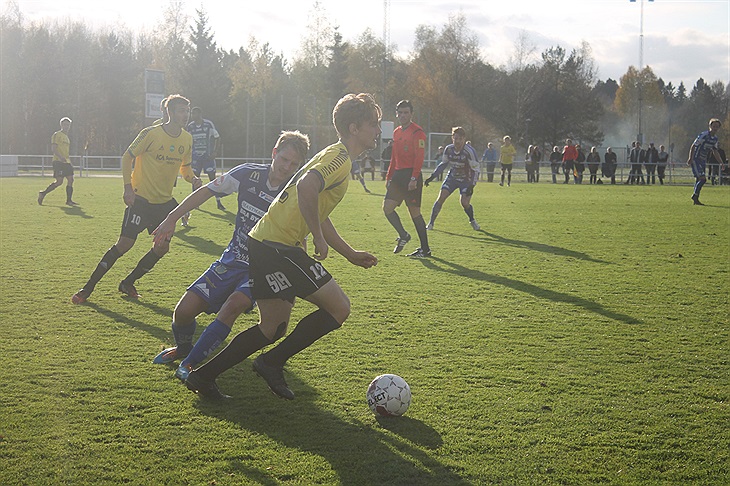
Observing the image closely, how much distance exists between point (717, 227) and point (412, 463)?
45.1 feet

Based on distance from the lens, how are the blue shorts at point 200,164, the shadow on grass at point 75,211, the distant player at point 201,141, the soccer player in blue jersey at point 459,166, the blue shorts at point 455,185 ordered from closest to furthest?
the soccer player in blue jersey at point 459,166 < the blue shorts at point 455,185 < the shadow on grass at point 75,211 < the distant player at point 201,141 < the blue shorts at point 200,164

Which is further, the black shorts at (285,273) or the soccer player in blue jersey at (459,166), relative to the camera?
the soccer player in blue jersey at (459,166)

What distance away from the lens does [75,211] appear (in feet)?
59.5

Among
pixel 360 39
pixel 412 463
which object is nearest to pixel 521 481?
pixel 412 463

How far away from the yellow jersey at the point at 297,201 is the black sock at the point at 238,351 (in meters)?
0.57

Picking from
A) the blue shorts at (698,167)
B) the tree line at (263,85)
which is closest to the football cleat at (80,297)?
the blue shorts at (698,167)

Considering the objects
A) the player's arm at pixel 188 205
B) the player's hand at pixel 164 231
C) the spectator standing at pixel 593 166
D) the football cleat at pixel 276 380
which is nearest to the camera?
the football cleat at pixel 276 380

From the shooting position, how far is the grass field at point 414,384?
3.91 meters

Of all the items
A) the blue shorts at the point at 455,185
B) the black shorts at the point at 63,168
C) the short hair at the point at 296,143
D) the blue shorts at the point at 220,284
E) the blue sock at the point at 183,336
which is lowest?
the blue sock at the point at 183,336

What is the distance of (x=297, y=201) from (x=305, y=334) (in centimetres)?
81

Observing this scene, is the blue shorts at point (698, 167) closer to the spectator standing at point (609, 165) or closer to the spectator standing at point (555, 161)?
the spectator standing at point (609, 165)

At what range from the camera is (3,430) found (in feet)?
14.0

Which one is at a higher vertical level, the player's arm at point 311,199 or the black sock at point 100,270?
the player's arm at point 311,199

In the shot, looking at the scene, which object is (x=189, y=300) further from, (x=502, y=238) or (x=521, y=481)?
(x=502, y=238)
